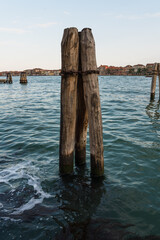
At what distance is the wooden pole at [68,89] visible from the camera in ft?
11.2

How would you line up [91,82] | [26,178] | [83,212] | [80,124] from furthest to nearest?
1. [26,178]
2. [80,124]
3. [91,82]
4. [83,212]

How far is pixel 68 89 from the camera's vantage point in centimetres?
361

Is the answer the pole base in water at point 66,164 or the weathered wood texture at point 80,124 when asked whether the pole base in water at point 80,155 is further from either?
the pole base in water at point 66,164

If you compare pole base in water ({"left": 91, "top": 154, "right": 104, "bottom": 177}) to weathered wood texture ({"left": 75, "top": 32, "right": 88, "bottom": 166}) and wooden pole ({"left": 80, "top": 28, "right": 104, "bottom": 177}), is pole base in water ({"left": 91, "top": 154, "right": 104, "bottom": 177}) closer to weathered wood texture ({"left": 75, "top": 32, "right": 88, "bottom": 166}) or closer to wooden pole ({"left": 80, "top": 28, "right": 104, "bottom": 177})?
wooden pole ({"left": 80, "top": 28, "right": 104, "bottom": 177})

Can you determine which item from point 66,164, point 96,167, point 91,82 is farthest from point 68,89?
point 96,167

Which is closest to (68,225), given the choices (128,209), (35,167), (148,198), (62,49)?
(128,209)

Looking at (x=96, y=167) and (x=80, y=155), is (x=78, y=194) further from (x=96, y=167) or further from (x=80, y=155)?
(x=80, y=155)

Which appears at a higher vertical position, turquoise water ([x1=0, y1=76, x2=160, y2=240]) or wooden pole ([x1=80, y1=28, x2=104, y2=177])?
wooden pole ([x1=80, y1=28, x2=104, y2=177])

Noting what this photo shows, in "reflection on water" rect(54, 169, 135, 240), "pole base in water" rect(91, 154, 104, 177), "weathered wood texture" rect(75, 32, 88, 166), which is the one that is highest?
"weathered wood texture" rect(75, 32, 88, 166)

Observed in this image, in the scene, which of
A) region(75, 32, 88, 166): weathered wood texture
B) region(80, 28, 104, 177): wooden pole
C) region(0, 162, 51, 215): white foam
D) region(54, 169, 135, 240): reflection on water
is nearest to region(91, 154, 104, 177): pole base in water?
region(54, 169, 135, 240): reflection on water

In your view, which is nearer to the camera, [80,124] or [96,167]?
[96,167]

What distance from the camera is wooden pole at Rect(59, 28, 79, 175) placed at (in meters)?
3.43

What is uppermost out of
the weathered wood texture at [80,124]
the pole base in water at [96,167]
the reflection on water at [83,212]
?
the weathered wood texture at [80,124]

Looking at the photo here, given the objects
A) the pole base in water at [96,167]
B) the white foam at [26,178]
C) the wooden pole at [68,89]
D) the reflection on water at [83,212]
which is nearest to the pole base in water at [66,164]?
the wooden pole at [68,89]
